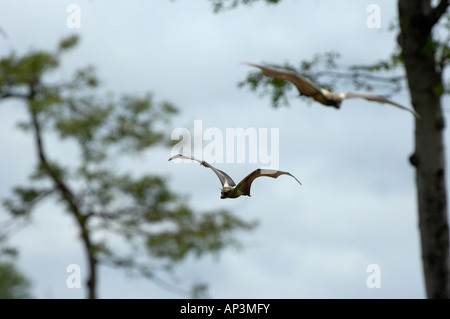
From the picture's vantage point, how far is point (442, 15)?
7094 millimetres

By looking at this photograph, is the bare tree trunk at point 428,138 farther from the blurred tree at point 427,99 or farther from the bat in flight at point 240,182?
the bat in flight at point 240,182

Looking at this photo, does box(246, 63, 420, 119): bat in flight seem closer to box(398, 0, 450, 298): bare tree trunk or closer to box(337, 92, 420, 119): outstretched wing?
box(337, 92, 420, 119): outstretched wing

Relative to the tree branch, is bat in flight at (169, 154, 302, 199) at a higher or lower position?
lower

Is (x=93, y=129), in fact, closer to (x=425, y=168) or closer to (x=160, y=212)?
(x=160, y=212)

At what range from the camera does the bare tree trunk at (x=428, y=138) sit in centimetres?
663

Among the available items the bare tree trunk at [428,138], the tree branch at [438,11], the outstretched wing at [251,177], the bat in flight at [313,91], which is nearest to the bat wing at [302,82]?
the bat in flight at [313,91]

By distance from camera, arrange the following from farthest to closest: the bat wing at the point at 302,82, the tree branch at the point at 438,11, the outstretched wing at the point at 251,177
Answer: the tree branch at the point at 438,11, the outstretched wing at the point at 251,177, the bat wing at the point at 302,82

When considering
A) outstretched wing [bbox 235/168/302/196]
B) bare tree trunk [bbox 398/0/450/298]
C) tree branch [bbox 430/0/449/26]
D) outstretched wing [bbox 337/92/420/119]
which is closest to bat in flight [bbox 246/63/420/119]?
outstretched wing [bbox 337/92/420/119]

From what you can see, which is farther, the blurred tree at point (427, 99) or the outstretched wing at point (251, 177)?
the blurred tree at point (427, 99)

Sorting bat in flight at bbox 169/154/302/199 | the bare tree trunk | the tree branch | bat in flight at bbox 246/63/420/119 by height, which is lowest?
bat in flight at bbox 169/154/302/199

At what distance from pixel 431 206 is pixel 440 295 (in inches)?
37.5

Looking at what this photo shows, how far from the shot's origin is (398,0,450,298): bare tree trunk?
261 inches

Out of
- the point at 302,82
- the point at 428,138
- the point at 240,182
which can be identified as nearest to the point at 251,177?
the point at 240,182
